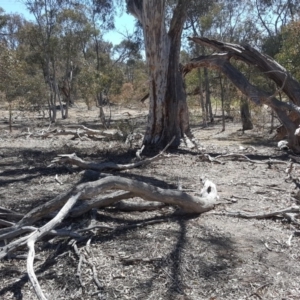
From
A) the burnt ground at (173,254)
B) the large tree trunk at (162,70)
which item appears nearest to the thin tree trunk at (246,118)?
the large tree trunk at (162,70)

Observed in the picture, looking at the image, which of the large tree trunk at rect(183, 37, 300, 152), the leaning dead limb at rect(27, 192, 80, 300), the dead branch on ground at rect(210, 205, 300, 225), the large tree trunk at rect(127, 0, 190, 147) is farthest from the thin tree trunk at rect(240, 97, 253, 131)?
the leaning dead limb at rect(27, 192, 80, 300)

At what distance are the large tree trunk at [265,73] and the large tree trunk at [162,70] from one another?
1119 millimetres

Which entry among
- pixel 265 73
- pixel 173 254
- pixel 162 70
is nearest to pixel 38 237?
pixel 173 254

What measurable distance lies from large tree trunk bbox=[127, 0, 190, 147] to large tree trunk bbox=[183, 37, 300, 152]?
1119mm

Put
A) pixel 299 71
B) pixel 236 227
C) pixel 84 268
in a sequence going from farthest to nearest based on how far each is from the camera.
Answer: pixel 299 71 < pixel 236 227 < pixel 84 268

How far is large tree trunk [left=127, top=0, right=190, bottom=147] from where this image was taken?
33.7 feet

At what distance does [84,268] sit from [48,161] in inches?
239

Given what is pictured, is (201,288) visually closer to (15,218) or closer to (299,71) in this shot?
(15,218)

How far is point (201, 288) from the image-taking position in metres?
3.61

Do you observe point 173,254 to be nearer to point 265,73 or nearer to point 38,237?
point 38,237

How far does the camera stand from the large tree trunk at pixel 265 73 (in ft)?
33.6

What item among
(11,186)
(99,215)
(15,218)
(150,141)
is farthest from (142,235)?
(150,141)

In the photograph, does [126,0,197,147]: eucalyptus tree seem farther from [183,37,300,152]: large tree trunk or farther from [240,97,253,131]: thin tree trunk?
[240,97,253,131]: thin tree trunk

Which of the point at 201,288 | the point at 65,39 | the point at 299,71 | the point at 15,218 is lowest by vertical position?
the point at 201,288
